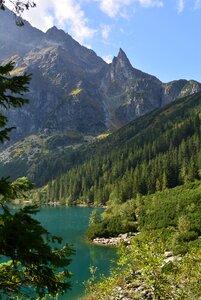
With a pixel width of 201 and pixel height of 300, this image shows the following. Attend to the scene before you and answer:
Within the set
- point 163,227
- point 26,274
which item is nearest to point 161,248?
point 26,274

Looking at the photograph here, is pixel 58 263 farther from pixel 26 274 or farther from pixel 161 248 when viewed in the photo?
pixel 161 248

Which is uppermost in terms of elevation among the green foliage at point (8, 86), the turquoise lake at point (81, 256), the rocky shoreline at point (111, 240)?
the green foliage at point (8, 86)

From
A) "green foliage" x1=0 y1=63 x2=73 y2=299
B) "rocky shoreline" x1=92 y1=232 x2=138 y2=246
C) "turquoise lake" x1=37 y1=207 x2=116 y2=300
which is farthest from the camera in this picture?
"rocky shoreline" x1=92 y1=232 x2=138 y2=246

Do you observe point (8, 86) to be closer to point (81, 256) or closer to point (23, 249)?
point (23, 249)

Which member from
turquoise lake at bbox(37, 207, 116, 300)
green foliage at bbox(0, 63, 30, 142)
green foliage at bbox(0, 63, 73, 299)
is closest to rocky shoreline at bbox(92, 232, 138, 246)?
turquoise lake at bbox(37, 207, 116, 300)

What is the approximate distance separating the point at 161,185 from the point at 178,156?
33195 mm

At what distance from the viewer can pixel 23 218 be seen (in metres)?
10.5

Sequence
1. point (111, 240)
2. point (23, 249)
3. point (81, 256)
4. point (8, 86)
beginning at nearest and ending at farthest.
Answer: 1. point (23, 249)
2. point (8, 86)
3. point (81, 256)
4. point (111, 240)

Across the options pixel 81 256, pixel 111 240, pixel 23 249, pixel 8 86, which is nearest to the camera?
pixel 23 249

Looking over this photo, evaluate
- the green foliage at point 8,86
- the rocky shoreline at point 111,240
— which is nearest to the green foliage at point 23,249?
the green foliage at point 8,86

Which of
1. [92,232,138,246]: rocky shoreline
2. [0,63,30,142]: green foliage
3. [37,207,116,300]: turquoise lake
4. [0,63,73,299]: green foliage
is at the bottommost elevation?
[37,207,116,300]: turquoise lake

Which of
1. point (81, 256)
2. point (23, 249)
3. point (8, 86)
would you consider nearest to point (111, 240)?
point (81, 256)

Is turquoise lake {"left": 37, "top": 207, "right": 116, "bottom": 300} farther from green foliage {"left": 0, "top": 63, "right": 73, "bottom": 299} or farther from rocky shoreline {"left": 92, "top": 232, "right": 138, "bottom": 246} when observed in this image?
green foliage {"left": 0, "top": 63, "right": 73, "bottom": 299}

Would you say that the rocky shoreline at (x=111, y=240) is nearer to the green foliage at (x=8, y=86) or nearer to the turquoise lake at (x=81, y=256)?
the turquoise lake at (x=81, y=256)
